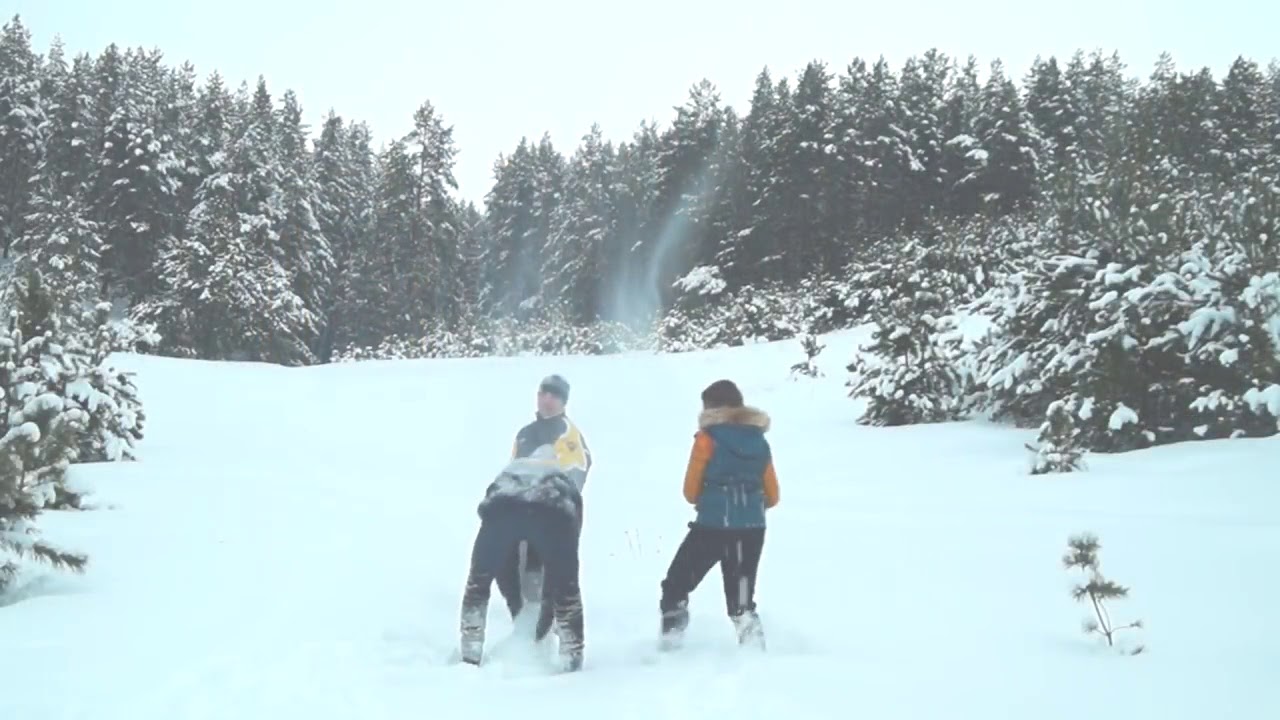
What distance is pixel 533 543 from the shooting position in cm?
484

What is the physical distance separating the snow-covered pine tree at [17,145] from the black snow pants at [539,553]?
160 ft

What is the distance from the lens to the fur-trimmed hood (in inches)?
202

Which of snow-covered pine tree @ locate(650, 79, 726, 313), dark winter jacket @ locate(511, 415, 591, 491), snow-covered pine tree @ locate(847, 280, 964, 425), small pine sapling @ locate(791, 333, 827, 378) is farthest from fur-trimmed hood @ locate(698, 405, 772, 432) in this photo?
snow-covered pine tree @ locate(650, 79, 726, 313)

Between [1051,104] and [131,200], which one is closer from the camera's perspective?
[131,200]

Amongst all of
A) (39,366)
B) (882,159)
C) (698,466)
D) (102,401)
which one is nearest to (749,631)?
(698,466)

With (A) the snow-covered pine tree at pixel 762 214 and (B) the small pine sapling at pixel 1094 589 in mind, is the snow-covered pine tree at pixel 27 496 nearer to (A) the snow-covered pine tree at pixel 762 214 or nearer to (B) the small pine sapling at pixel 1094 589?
(B) the small pine sapling at pixel 1094 589

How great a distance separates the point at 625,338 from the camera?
34125mm

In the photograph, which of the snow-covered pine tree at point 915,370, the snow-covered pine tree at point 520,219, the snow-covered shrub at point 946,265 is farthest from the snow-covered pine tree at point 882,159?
the snow-covered pine tree at point 915,370

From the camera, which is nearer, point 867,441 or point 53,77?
point 867,441

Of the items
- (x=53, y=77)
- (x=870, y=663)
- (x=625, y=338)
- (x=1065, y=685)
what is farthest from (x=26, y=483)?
(x=53, y=77)

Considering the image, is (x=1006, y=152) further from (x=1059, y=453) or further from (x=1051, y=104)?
(x=1059, y=453)

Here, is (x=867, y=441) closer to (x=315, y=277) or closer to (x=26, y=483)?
(x=26, y=483)

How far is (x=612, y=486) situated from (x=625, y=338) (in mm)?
21813

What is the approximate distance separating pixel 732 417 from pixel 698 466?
31 centimetres
